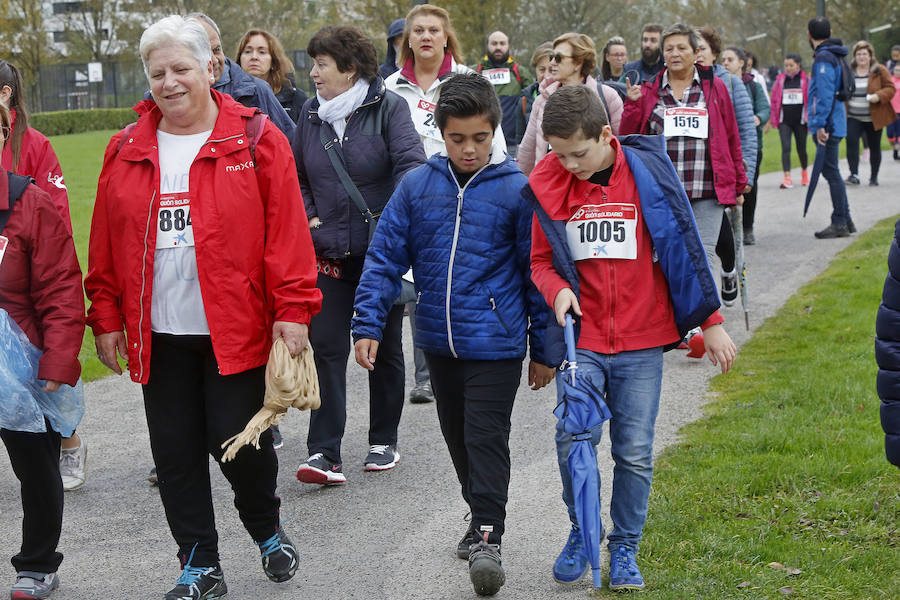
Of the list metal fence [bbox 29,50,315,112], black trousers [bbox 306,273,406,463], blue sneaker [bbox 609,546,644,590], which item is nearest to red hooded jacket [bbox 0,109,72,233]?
black trousers [bbox 306,273,406,463]

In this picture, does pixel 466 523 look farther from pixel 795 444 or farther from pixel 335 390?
pixel 795 444

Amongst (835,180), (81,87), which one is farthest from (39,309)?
(81,87)

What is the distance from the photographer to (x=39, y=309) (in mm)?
4234

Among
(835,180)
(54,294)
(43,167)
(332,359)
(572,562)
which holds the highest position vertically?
(43,167)

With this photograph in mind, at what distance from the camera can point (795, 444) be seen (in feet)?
19.2

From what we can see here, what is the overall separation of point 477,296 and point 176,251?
3.59 feet

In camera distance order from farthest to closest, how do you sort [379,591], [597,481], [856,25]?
[856,25]
[379,591]
[597,481]

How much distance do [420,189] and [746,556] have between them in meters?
1.89

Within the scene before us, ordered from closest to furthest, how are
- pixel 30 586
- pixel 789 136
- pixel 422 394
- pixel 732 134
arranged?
pixel 30 586
pixel 422 394
pixel 732 134
pixel 789 136

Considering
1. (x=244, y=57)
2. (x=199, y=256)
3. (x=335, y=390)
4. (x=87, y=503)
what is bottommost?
(x=87, y=503)

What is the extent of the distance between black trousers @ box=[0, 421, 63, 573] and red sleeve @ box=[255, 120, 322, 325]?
101 centimetres

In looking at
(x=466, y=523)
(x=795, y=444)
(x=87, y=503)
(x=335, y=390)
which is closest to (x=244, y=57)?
(x=335, y=390)

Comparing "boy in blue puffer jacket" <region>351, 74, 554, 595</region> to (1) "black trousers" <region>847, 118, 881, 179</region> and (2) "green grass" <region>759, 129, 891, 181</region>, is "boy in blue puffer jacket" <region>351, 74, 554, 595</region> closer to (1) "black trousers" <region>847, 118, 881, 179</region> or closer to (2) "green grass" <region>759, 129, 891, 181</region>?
(1) "black trousers" <region>847, 118, 881, 179</region>

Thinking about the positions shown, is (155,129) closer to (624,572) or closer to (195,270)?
(195,270)
